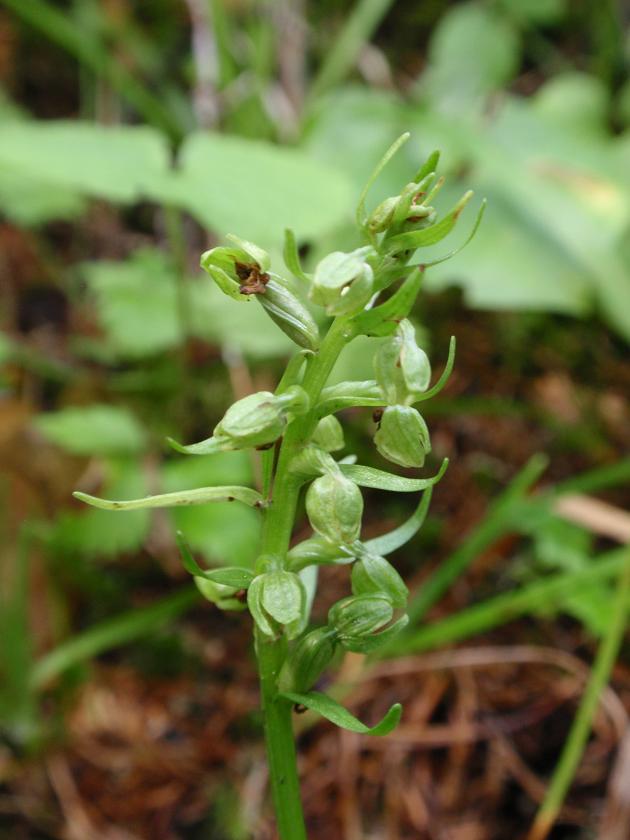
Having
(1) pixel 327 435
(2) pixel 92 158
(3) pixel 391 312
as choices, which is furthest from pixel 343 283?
(2) pixel 92 158

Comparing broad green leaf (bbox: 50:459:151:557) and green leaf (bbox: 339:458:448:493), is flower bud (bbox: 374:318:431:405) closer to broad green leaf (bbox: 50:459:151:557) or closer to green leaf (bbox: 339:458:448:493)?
green leaf (bbox: 339:458:448:493)

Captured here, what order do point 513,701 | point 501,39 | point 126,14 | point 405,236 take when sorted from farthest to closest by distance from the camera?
point 126,14, point 501,39, point 513,701, point 405,236

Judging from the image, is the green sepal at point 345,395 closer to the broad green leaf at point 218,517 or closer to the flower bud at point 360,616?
the flower bud at point 360,616

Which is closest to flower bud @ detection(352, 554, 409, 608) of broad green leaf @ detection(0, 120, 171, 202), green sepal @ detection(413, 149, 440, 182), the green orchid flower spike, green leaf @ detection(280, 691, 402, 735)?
the green orchid flower spike

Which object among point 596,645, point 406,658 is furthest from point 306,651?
point 596,645

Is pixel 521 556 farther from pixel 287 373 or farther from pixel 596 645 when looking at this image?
pixel 287 373

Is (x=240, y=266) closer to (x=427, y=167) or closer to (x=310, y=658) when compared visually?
(x=427, y=167)
